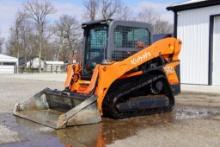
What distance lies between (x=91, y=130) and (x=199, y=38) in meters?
13.7

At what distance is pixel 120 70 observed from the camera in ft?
31.8

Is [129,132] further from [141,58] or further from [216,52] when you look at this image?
[216,52]

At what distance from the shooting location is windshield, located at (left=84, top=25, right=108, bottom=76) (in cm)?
1055

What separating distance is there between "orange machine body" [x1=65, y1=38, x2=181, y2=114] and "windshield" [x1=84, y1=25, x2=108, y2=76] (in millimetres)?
347

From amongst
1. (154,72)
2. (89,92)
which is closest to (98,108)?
(89,92)

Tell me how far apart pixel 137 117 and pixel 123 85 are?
870 mm

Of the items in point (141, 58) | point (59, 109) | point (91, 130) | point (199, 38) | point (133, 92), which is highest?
point (199, 38)

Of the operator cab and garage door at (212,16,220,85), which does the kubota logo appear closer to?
the operator cab

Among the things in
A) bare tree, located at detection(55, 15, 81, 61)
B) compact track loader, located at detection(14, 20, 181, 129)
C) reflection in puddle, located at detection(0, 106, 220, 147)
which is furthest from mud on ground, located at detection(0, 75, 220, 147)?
bare tree, located at detection(55, 15, 81, 61)

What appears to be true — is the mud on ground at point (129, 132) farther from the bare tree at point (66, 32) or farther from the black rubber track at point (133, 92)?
the bare tree at point (66, 32)

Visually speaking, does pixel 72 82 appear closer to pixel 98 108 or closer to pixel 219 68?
pixel 98 108

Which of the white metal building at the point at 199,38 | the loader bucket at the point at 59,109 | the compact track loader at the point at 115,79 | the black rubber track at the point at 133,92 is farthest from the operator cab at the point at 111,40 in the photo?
the white metal building at the point at 199,38

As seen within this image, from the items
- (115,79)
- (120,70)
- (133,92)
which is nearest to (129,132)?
(115,79)

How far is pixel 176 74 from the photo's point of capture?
1132 cm
